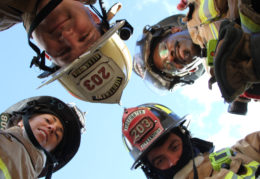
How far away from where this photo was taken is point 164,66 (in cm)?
580

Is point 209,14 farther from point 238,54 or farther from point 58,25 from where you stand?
point 58,25

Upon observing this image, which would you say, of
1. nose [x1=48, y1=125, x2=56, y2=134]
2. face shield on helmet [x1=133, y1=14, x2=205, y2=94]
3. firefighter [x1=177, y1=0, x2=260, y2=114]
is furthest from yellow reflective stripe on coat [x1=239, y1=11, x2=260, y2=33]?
face shield on helmet [x1=133, y1=14, x2=205, y2=94]

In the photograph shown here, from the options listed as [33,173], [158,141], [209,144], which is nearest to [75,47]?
[33,173]

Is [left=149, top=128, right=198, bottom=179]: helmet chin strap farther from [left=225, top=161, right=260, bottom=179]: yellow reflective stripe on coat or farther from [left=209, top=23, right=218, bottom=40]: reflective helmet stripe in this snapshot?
[left=209, top=23, right=218, bottom=40]: reflective helmet stripe

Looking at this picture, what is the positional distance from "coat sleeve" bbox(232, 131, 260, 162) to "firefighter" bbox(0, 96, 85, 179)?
275cm

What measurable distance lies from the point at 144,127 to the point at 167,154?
0.73 metres

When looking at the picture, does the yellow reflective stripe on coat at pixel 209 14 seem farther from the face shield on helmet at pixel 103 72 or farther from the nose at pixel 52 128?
the nose at pixel 52 128

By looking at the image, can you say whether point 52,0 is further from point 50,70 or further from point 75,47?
point 50,70

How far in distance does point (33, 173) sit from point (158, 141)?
7.03ft

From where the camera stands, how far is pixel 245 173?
318 centimetres

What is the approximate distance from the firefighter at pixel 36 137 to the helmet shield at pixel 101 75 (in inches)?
26.8

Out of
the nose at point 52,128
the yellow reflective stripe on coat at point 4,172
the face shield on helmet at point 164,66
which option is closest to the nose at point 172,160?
the nose at point 52,128

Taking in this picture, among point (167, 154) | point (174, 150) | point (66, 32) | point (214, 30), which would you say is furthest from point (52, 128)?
point (214, 30)

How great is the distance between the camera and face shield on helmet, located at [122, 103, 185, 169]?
4.57 meters
